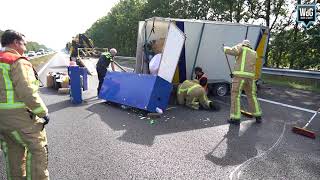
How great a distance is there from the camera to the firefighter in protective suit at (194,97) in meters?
8.88

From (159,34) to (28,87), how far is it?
768cm

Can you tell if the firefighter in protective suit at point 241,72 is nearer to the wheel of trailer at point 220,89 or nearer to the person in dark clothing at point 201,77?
the person in dark clothing at point 201,77

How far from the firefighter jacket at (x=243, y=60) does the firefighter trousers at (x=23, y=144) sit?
4.83 metres

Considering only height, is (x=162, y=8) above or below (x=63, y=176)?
above

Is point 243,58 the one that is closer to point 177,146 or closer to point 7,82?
point 177,146

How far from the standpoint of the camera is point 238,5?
86.7 ft

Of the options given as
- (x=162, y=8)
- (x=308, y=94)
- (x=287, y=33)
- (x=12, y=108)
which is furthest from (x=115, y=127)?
(x=162, y=8)

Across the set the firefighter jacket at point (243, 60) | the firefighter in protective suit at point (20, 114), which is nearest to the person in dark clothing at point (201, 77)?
the firefighter jacket at point (243, 60)

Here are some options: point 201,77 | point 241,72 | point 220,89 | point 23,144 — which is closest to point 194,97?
point 201,77

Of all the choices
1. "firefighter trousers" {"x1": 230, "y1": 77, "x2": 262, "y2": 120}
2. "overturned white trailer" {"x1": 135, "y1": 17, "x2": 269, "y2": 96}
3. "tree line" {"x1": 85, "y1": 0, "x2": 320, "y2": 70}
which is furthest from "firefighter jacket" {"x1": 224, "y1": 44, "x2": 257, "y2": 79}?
"tree line" {"x1": 85, "y1": 0, "x2": 320, "y2": 70}

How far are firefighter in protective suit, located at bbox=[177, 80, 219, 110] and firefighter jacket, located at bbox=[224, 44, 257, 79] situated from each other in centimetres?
154

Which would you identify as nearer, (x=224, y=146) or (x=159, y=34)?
(x=224, y=146)

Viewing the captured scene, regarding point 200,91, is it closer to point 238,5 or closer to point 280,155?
point 280,155

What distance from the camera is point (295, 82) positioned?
1433cm
